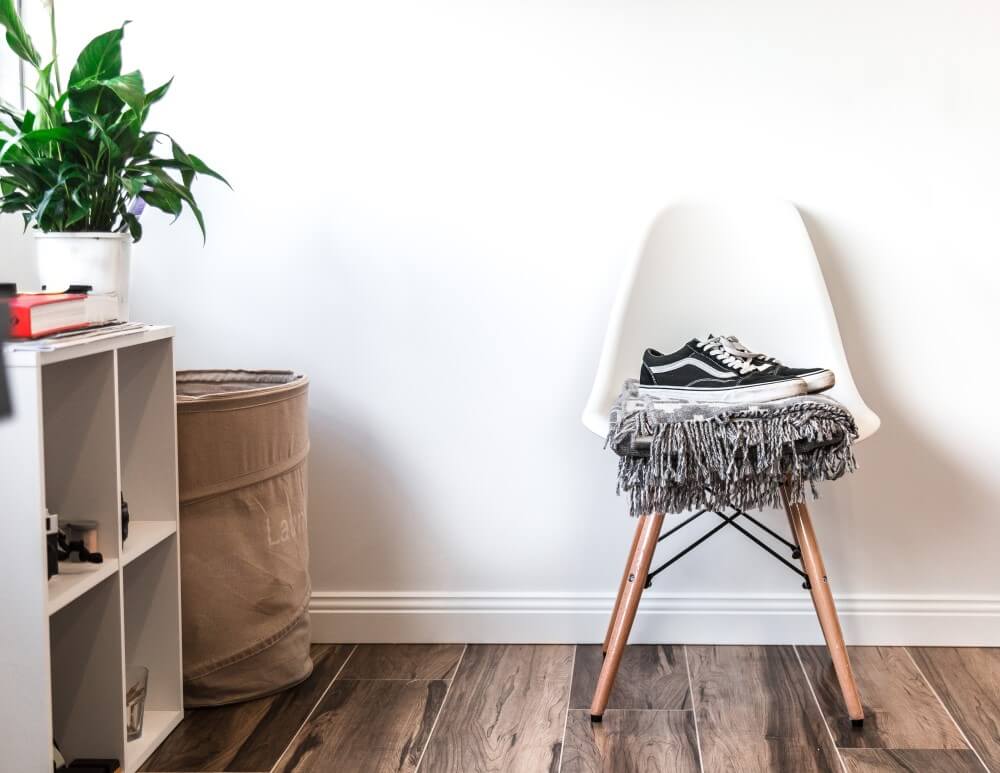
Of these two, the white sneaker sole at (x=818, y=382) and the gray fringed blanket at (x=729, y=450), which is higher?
the white sneaker sole at (x=818, y=382)

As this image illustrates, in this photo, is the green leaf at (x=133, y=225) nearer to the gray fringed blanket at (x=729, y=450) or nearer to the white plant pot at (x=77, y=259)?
the white plant pot at (x=77, y=259)

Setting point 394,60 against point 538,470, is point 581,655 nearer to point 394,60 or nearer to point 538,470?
point 538,470

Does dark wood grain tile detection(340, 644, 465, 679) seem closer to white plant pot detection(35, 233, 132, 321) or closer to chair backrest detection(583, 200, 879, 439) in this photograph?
chair backrest detection(583, 200, 879, 439)

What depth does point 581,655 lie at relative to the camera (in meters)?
1.92

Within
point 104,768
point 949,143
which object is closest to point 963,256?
point 949,143

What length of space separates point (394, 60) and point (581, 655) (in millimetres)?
1219

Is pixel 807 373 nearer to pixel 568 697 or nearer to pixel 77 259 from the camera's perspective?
pixel 568 697

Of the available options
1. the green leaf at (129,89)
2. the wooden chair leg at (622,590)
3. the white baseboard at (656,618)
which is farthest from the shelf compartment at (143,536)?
the wooden chair leg at (622,590)

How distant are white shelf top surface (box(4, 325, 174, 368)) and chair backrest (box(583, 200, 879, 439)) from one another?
79 centimetres

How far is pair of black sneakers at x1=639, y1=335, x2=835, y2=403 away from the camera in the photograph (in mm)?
1557

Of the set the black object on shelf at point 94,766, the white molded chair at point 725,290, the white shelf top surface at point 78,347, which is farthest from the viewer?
the white molded chair at point 725,290

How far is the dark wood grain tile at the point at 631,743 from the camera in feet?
4.83

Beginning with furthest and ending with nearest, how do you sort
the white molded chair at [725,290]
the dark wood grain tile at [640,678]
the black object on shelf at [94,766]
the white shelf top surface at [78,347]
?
the white molded chair at [725,290] < the dark wood grain tile at [640,678] < the black object on shelf at [94,766] < the white shelf top surface at [78,347]

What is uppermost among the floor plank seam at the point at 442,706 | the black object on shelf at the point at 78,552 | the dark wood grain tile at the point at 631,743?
the black object on shelf at the point at 78,552
